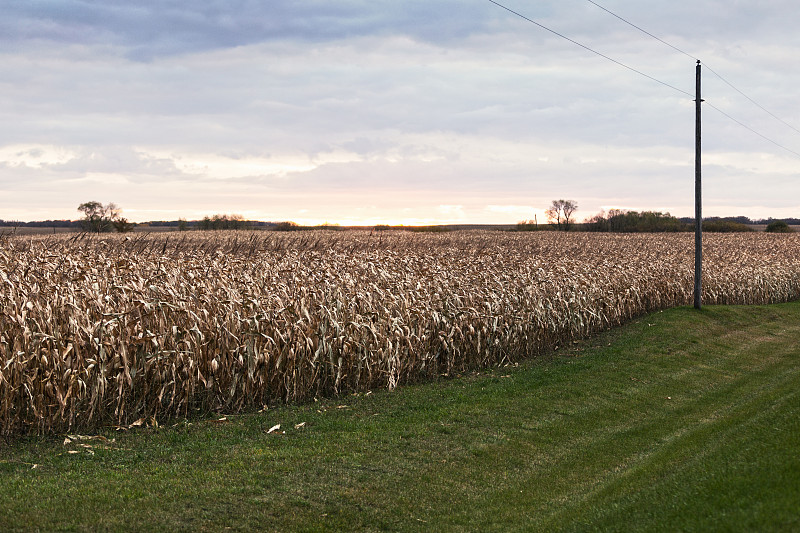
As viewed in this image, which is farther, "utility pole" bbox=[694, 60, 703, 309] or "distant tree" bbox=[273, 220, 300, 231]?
"distant tree" bbox=[273, 220, 300, 231]

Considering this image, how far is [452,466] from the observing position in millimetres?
8062

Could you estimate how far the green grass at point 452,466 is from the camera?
6129 millimetres

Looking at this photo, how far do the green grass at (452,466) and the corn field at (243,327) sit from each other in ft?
1.88

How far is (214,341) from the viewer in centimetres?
998

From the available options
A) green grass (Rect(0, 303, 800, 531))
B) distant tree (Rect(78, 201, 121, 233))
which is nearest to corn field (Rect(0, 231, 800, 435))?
green grass (Rect(0, 303, 800, 531))

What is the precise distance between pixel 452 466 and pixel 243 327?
4.04 m

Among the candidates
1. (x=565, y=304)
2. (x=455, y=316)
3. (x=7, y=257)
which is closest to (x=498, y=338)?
(x=455, y=316)

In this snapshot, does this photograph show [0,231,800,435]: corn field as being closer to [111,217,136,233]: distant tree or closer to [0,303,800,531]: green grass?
[0,303,800,531]: green grass

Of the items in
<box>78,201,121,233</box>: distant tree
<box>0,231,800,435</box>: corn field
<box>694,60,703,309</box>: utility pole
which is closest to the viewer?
<box>0,231,800,435</box>: corn field

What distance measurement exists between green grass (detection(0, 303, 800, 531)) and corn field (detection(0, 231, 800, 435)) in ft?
1.88

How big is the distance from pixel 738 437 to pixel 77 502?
7.09 m

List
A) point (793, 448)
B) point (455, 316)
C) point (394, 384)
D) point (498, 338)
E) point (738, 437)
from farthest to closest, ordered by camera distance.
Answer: point (498, 338), point (455, 316), point (394, 384), point (738, 437), point (793, 448)

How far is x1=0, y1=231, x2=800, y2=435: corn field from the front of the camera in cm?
888

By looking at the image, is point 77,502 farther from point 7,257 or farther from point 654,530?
point 7,257
